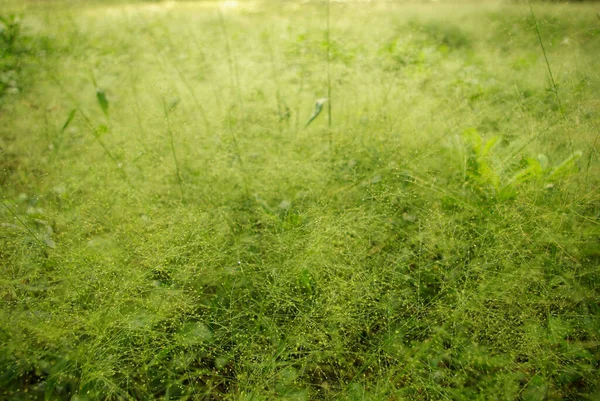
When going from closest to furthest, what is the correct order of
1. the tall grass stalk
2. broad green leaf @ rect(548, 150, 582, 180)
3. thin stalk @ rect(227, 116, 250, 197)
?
1. broad green leaf @ rect(548, 150, 582, 180)
2. thin stalk @ rect(227, 116, 250, 197)
3. the tall grass stalk

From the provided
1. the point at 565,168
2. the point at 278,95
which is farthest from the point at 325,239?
the point at 278,95

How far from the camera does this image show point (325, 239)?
58.9 inches

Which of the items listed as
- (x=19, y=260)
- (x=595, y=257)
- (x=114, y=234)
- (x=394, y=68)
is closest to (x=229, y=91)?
(x=394, y=68)

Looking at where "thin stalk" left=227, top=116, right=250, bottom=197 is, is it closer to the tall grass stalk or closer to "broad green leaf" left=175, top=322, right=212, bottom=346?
the tall grass stalk

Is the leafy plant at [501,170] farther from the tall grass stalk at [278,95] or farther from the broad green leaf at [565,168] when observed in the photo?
the tall grass stalk at [278,95]

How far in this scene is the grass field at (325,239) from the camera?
125 centimetres

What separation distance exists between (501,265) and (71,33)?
457 cm

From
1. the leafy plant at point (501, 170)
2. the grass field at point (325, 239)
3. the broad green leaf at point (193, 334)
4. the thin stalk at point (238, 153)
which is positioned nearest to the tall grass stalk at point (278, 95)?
the grass field at point (325, 239)

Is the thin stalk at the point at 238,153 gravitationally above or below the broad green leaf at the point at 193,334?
above

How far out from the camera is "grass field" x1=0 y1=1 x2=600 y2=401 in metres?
1.25

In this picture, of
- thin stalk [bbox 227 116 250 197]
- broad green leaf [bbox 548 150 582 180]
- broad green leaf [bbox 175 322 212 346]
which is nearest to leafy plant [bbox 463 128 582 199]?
broad green leaf [bbox 548 150 582 180]

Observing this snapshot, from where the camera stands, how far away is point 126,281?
1.38m

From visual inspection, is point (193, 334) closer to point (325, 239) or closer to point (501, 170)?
point (325, 239)

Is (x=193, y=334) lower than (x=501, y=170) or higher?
lower
